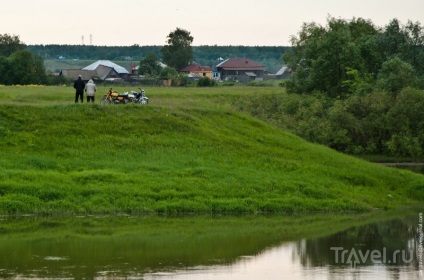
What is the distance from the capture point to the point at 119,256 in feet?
91.1

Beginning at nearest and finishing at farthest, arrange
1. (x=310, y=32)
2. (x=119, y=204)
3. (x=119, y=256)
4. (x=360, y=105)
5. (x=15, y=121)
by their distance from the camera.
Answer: (x=119, y=256)
(x=119, y=204)
(x=15, y=121)
(x=360, y=105)
(x=310, y=32)

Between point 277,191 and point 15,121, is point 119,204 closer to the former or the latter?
point 277,191

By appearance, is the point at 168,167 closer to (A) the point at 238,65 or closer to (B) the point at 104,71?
(B) the point at 104,71

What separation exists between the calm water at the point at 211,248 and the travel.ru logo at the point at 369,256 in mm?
25

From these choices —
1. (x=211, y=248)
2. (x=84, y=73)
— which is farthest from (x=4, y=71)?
(x=211, y=248)

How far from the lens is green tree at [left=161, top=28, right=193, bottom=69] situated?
163m

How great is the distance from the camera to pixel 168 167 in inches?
1631

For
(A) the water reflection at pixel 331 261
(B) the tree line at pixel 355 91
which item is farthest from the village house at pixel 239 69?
(A) the water reflection at pixel 331 261

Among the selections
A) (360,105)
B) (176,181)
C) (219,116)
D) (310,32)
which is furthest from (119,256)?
(310,32)

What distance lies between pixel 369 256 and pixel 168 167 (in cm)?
1426

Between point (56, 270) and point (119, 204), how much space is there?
11.5m

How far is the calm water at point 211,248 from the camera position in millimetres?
25609

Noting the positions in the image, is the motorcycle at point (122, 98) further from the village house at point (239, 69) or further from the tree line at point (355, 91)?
the village house at point (239, 69)

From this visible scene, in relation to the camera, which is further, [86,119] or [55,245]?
[86,119]
